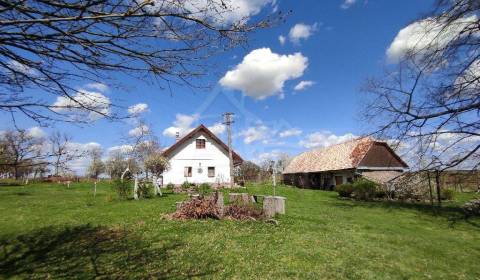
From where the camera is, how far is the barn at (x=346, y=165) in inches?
1459

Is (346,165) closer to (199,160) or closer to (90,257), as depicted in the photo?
(199,160)

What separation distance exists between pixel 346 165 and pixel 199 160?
54.3 ft

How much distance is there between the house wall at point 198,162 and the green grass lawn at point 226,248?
23568 millimetres

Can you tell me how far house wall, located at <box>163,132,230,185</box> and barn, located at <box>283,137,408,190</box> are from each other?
42.5 feet

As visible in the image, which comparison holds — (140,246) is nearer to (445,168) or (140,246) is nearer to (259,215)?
(259,215)

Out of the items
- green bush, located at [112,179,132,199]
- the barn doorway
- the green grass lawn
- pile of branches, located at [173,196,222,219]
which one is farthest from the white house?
pile of branches, located at [173,196,222,219]

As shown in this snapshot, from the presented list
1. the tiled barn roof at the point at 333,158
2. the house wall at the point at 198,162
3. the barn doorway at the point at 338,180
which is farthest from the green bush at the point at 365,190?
the house wall at the point at 198,162

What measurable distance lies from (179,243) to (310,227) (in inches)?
212

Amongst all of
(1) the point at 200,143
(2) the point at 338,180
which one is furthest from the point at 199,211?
(2) the point at 338,180

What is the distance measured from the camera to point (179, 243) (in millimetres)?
10141

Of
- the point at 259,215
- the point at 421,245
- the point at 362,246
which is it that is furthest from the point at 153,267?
the point at 421,245

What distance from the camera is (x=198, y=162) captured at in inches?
1563

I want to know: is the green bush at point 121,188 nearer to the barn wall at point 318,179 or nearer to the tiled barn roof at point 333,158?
the tiled barn roof at point 333,158

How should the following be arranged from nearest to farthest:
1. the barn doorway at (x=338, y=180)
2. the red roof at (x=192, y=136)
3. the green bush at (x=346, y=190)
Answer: the green bush at (x=346, y=190)
the red roof at (x=192, y=136)
the barn doorway at (x=338, y=180)
